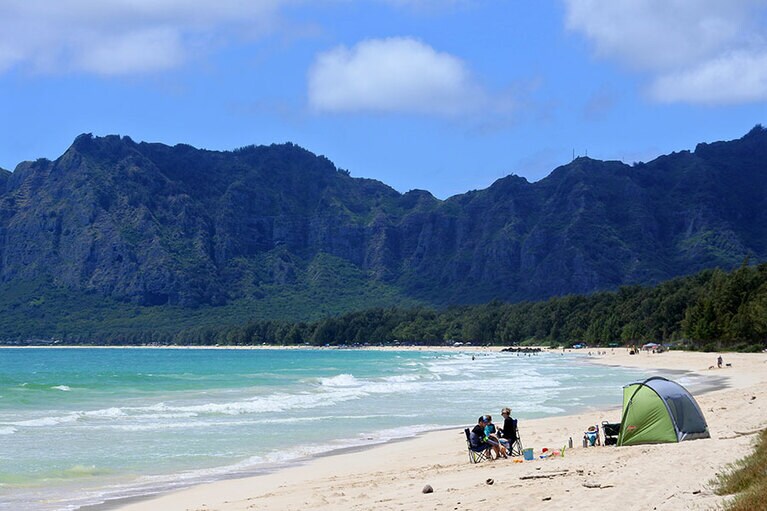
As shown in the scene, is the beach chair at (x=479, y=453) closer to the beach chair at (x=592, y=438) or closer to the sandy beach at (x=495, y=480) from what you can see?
the sandy beach at (x=495, y=480)

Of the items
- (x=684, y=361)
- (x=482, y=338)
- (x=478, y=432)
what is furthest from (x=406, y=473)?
(x=482, y=338)

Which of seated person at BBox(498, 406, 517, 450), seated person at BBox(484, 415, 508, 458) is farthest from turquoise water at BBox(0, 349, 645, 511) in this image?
seated person at BBox(498, 406, 517, 450)

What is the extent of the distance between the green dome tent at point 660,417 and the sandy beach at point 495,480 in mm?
539

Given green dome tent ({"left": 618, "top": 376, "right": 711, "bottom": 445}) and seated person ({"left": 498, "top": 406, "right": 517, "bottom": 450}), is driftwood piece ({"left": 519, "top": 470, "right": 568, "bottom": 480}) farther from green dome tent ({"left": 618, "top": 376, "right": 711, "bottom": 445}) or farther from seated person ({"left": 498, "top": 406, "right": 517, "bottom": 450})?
green dome tent ({"left": 618, "top": 376, "right": 711, "bottom": 445})

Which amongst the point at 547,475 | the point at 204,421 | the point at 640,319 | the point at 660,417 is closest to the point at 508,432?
the point at 660,417

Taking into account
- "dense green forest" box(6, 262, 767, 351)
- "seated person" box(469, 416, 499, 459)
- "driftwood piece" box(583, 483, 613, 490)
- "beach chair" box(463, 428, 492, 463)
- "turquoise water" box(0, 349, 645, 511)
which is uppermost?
"dense green forest" box(6, 262, 767, 351)

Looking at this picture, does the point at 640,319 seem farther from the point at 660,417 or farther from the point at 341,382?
the point at 660,417

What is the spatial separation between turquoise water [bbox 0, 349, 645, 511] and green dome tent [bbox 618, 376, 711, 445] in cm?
822

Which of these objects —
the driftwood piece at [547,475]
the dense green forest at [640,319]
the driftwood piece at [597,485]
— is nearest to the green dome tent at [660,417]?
the driftwood piece at [547,475]

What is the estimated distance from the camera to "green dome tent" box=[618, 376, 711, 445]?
698 inches

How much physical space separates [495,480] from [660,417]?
16.8 feet

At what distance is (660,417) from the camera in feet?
58.9

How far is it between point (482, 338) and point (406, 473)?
538 feet

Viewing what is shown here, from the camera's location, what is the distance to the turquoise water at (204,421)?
62.6 feet
